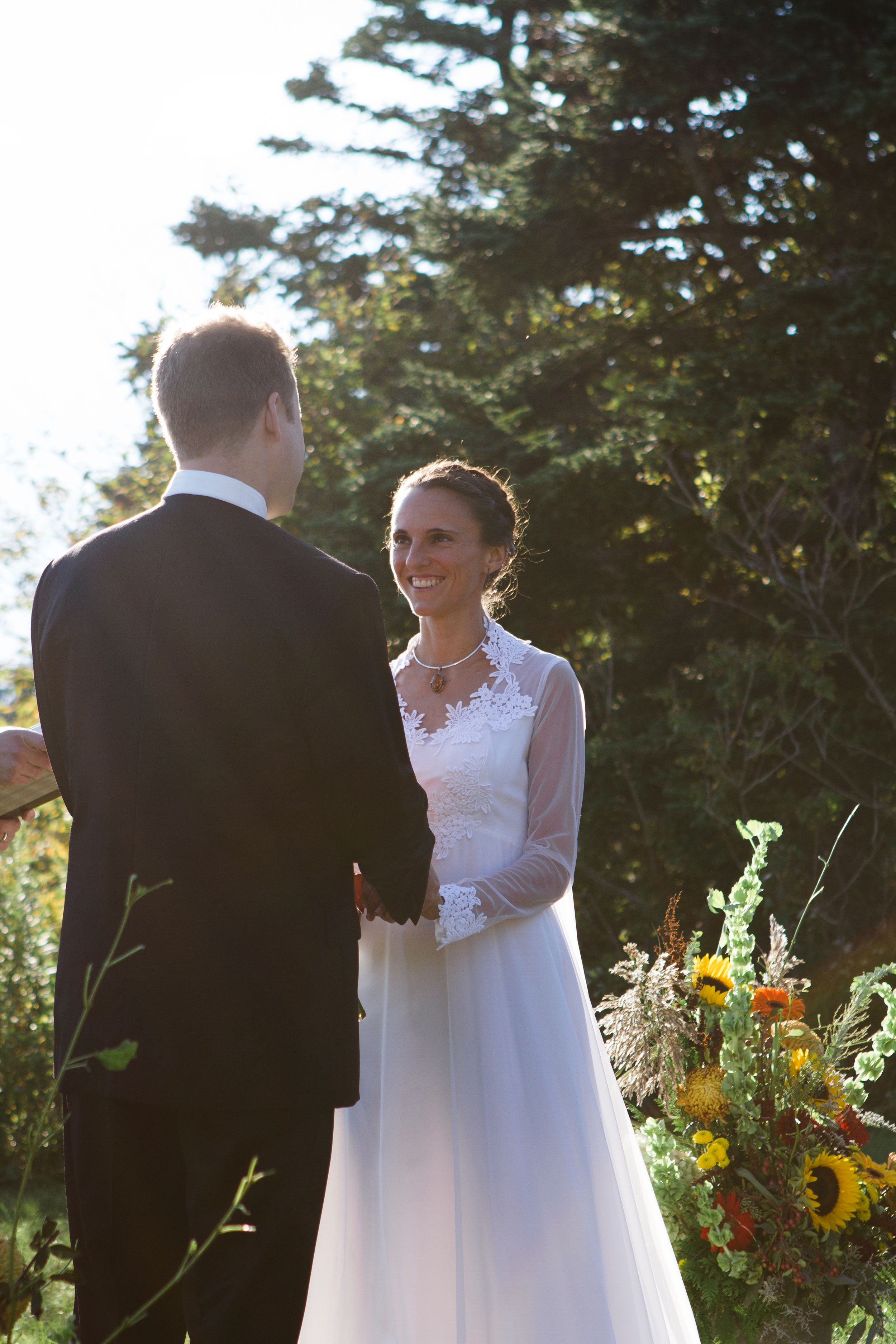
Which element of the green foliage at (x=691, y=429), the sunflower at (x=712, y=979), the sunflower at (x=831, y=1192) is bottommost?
the sunflower at (x=831, y=1192)

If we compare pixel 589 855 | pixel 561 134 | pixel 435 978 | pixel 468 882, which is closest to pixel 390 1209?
pixel 435 978

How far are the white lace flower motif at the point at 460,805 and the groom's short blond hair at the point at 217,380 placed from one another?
115 cm

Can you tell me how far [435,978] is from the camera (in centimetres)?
255

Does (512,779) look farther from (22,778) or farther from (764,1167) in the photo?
(22,778)

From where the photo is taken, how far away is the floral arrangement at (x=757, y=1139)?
97.1 inches

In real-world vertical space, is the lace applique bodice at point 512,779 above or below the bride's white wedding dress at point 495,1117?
above

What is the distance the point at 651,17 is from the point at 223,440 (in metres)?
7.98

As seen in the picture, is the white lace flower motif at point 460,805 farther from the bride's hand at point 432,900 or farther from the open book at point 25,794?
the open book at point 25,794

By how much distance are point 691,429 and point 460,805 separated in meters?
5.74

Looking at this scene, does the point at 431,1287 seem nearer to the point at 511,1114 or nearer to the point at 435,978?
the point at 511,1114

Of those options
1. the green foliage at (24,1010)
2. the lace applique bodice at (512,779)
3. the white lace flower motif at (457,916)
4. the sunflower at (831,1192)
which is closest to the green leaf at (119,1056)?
the white lace flower motif at (457,916)

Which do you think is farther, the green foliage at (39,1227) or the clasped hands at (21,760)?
the green foliage at (39,1227)

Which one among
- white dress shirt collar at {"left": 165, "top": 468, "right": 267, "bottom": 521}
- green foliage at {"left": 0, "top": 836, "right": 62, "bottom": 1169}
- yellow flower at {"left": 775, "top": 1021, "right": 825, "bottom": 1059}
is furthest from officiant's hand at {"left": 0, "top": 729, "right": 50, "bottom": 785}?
green foliage at {"left": 0, "top": 836, "right": 62, "bottom": 1169}

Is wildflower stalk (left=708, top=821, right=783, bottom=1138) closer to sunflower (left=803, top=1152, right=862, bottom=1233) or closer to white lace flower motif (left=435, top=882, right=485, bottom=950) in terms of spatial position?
sunflower (left=803, top=1152, right=862, bottom=1233)
